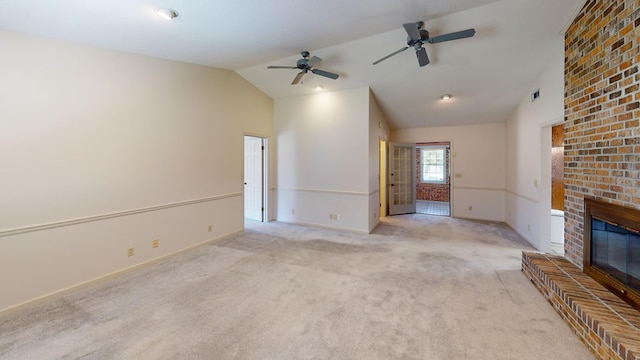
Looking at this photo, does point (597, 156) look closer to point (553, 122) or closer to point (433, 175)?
point (553, 122)

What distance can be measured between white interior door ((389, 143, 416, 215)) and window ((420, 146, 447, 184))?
8.39ft

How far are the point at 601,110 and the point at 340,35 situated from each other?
9.22ft

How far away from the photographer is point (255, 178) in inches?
228

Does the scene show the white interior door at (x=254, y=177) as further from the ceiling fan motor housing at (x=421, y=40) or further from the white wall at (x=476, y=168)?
the white wall at (x=476, y=168)

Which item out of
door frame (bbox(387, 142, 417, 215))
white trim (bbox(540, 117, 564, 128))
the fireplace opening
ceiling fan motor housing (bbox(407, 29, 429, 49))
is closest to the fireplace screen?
the fireplace opening

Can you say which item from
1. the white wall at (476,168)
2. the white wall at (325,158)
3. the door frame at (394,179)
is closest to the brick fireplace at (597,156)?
the white wall at (325,158)

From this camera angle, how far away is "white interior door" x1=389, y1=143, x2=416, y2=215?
6586 millimetres

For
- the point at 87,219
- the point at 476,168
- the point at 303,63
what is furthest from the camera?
the point at 476,168

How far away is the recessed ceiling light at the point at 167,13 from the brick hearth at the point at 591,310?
13.9 ft

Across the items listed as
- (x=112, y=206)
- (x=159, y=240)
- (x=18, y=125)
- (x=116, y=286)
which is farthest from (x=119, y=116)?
(x=116, y=286)

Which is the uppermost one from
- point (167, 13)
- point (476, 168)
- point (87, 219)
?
point (167, 13)

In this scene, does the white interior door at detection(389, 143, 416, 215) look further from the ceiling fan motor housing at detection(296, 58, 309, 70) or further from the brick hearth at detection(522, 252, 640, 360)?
the brick hearth at detection(522, 252, 640, 360)

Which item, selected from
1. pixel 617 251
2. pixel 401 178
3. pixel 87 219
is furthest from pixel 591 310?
pixel 401 178

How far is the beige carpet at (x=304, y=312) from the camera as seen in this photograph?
1812 millimetres
